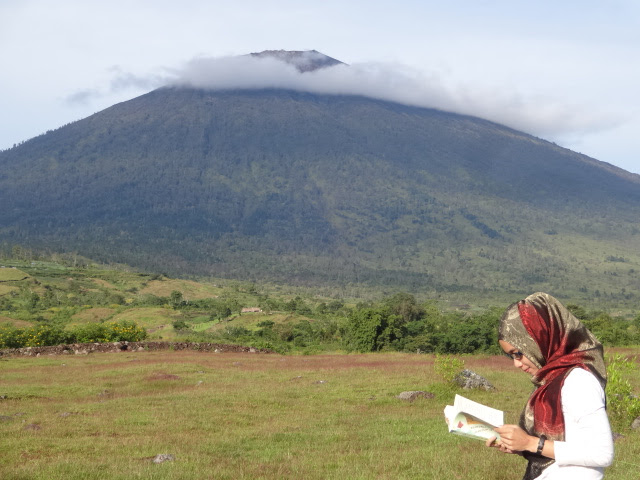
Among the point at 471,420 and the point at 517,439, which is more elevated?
the point at 471,420

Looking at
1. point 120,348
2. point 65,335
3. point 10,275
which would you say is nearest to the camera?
point 120,348

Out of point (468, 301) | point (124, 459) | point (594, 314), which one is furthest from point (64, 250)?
point (124, 459)

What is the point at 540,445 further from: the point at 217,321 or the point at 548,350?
the point at 217,321

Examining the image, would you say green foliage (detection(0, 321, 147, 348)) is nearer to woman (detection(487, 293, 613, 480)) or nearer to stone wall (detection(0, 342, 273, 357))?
stone wall (detection(0, 342, 273, 357))

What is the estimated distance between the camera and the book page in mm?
3885

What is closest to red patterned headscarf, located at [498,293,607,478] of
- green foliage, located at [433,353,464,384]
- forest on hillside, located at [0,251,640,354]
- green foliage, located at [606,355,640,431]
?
green foliage, located at [606,355,640,431]

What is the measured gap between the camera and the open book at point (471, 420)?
3869 millimetres

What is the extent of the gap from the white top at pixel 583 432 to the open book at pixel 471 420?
397 millimetres

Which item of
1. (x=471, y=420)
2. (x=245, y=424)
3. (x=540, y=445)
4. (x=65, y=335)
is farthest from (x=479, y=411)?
(x=65, y=335)

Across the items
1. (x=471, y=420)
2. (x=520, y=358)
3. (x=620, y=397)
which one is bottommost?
(x=620, y=397)

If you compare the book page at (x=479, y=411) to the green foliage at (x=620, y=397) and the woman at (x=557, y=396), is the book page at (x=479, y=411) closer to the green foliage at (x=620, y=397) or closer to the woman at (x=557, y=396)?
the woman at (x=557, y=396)

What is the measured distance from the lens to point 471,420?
12.8 ft

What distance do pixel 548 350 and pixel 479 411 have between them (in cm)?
60

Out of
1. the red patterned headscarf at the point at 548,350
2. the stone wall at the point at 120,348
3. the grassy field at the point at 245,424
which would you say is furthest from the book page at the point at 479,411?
the stone wall at the point at 120,348
